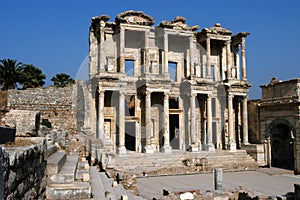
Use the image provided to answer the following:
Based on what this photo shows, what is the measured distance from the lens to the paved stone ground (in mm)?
15564

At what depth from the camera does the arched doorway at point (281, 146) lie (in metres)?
25.2

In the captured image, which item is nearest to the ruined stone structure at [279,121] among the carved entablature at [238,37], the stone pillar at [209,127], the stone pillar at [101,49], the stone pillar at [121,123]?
the stone pillar at [209,127]

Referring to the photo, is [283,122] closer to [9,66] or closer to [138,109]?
[138,109]

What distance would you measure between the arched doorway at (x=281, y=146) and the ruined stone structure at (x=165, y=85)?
248 cm

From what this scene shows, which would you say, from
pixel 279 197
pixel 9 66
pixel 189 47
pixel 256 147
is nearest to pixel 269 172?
pixel 256 147

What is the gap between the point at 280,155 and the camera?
26016 mm

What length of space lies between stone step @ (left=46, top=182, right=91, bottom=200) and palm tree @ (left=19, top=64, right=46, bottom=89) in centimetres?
2800

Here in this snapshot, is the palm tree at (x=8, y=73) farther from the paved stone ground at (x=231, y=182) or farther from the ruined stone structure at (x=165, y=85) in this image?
the paved stone ground at (x=231, y=182)

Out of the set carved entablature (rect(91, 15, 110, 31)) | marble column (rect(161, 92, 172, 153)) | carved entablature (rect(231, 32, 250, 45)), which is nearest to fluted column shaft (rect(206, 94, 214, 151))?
marble column (rect(161, 92, 172, 153))

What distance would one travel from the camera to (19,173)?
150 inches

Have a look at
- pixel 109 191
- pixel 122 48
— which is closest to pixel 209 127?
pixel 122 48

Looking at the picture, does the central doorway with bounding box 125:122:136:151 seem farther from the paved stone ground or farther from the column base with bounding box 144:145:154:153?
the paved stone ground

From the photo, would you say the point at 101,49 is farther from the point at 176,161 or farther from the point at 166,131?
the point at 176,161

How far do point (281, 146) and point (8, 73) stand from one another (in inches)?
1041
